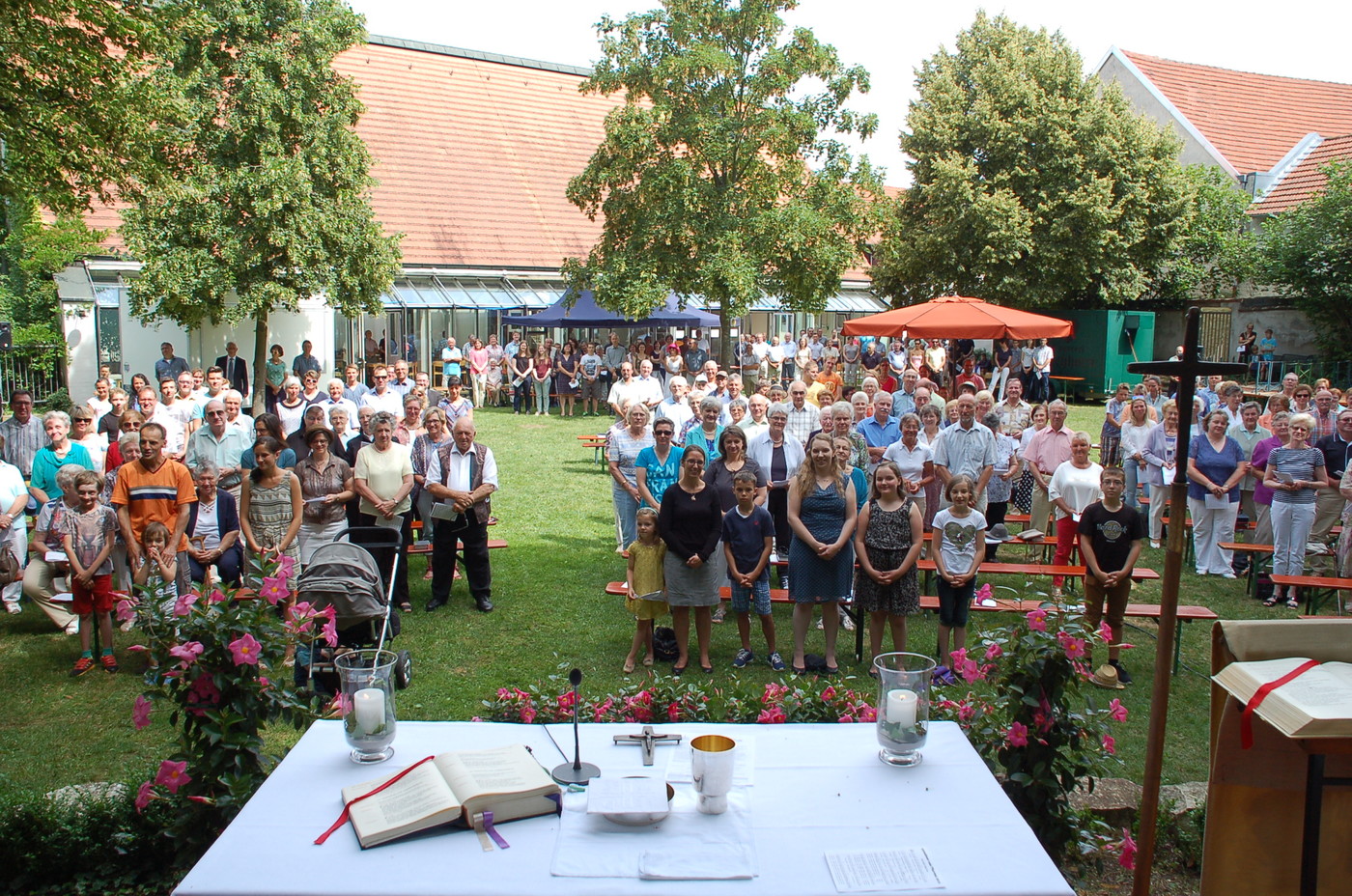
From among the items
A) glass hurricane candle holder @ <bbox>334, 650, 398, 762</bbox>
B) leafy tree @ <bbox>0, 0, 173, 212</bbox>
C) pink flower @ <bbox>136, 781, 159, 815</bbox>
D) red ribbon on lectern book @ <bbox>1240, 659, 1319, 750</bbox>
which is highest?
leafy tree @ <bbox>0, 0, 173, 212</bbox>

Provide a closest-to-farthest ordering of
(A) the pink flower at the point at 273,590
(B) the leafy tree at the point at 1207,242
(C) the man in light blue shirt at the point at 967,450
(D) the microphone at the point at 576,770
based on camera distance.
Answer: (D) the microphone at the point at 576,770
(A) the pink flower at the point at 273,590
(C) the man in light blue shirt at the point at 967,450
(B) the leafy tree at the point at 1207,242

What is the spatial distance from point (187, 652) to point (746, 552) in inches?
167

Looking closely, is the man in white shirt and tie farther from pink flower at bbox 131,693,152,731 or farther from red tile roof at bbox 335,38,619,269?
red tile roof at bbox 335,38,619,269

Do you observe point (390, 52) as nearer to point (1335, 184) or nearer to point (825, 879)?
point (1335, 184)

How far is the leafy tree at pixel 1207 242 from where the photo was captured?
2677cm

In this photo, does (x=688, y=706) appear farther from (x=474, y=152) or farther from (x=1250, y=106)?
(x=1250, y=106)

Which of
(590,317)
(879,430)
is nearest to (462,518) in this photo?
(879,430)

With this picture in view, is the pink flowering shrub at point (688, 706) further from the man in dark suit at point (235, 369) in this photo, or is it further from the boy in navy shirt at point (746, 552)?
the man in dark suit at point (235, 369)

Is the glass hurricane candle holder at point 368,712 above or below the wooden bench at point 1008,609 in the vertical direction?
above

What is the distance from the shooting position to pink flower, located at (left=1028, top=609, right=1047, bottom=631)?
13.5ft

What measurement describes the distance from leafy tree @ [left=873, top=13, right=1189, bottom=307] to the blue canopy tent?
18.2ft

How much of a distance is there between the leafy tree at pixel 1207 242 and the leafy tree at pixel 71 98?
25.0 meters

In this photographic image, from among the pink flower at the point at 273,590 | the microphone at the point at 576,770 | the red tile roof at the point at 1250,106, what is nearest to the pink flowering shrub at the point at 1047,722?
the microphone at the point at 576,770

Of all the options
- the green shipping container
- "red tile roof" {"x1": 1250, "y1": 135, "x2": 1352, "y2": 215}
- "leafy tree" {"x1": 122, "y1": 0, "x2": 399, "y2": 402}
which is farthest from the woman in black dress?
"red tile roof" {"x1": 1250, "y1": 135, "x2": 1352, "y2": 215}
